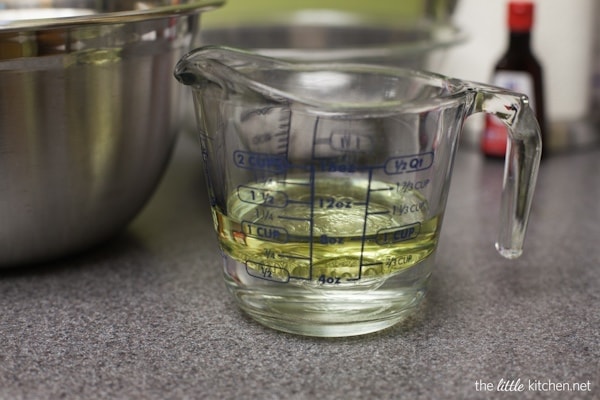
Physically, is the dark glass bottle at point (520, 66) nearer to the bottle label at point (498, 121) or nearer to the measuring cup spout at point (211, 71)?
the bottle label at point (498, 121)

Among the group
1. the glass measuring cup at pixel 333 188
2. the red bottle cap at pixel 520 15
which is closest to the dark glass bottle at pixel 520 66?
the red bottle cap at pixel 520 15

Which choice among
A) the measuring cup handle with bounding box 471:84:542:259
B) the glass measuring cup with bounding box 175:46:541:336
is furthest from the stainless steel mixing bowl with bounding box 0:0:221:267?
the measuring cup handle with bounding box 471:84:542:259

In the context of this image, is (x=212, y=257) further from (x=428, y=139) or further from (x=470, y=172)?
(x=470, y=172)

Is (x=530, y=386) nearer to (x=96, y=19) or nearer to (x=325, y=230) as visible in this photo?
(x=325, y=230)

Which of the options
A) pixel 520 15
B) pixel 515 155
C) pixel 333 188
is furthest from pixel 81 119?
pixel 520 15

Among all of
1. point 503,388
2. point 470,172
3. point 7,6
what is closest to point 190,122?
point 7,6

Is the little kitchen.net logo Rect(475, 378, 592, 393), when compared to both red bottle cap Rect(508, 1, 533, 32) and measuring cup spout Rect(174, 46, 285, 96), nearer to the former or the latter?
measuring cup spout Rect(174, 46, 285, 96)
